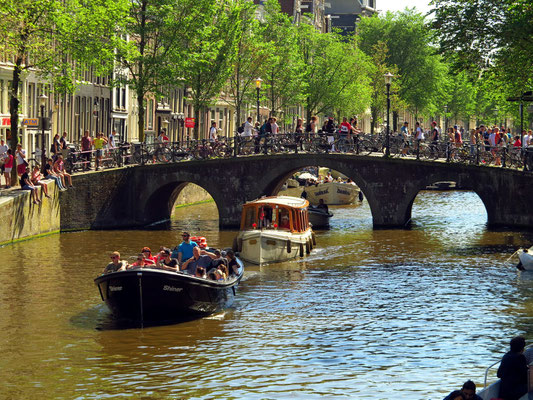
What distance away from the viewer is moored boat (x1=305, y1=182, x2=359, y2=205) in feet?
235

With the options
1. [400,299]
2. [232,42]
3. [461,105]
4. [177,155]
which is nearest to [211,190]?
[177,155]

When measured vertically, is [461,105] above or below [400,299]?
above

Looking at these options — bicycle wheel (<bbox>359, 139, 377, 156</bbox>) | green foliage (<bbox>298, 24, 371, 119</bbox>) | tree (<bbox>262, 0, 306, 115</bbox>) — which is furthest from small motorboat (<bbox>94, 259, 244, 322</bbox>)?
green foliage (<bbox>298, 24, 371, 119</bbox>)

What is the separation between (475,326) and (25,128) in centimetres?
3641

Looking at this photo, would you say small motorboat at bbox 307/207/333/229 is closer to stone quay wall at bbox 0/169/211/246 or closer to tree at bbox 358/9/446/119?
stone quay wall at bbox 0/169/211/246

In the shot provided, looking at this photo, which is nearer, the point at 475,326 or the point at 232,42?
the point at 475,326

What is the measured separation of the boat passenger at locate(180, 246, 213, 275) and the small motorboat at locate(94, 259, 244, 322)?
958 mm

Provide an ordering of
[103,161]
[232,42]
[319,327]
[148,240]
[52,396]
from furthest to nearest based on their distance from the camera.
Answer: [232,42], [103,161], [148,240], [319,327], [52,396]

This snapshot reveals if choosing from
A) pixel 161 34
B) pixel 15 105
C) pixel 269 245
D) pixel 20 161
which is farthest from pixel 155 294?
pixel 161 34

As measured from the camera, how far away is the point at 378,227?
53438mm

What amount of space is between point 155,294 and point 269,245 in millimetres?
12928

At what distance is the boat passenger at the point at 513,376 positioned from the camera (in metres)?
18.2

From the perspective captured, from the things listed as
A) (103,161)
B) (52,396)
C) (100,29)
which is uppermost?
(100,29)

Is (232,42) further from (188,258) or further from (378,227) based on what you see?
(188,258)
